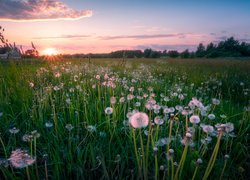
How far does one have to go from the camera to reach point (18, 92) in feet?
12.0

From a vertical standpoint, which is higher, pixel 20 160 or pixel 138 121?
pixel 138 121

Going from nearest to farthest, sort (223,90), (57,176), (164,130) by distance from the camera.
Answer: (57,176) < (164,130) < (223,90)

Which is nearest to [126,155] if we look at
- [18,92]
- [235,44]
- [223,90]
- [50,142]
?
[50,142]

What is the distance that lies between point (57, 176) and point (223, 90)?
532 cm

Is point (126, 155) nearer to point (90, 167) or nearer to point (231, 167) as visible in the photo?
point (90, 167)

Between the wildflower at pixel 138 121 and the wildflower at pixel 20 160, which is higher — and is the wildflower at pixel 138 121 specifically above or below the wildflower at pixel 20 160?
above

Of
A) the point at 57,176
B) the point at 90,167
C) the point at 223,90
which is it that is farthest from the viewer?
the point at 223,90

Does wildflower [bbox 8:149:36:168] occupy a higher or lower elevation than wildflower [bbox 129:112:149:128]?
lower

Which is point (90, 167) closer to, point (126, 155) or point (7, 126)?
point (126, 155)

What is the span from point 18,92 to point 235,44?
54314 millimetres

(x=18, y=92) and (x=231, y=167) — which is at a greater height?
(x=18, y=92)

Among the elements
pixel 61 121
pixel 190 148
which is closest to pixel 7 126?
pixel 61 121

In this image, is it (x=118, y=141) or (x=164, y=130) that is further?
(x=164, y=130)

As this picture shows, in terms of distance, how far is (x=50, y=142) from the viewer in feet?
7.65
